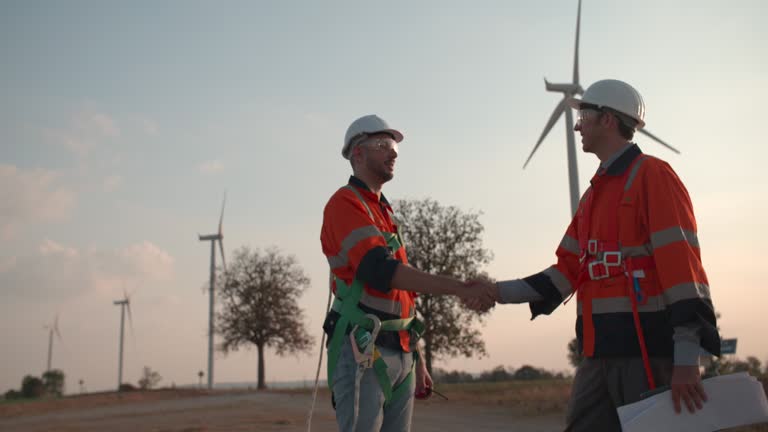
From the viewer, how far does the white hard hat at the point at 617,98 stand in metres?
4.58

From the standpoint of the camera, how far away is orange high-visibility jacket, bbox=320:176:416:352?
15.2 feet

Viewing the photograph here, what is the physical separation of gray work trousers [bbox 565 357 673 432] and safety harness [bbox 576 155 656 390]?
0.06m

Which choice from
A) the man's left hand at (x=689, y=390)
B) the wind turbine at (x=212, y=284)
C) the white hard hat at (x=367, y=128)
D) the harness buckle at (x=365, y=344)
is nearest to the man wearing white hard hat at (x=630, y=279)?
the man's left hand at (x=689, y=390)

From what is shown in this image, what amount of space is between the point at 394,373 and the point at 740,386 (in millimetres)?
1943

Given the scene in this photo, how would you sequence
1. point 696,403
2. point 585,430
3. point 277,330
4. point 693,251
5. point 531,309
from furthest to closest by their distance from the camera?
point 277,330, point 531,309, point 585,430, point 693,251, point 696,403

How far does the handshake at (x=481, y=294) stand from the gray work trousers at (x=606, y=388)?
3.24 feet

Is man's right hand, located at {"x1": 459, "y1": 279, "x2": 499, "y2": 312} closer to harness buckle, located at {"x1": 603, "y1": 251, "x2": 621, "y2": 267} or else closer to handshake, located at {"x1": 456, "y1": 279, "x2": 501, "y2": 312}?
handshake, located at {"x1": 456, "y1": 279, "x2": 501, "y2": 312}

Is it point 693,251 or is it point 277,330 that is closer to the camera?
point 693,251

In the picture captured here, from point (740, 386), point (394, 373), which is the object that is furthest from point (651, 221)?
point (394, 373)

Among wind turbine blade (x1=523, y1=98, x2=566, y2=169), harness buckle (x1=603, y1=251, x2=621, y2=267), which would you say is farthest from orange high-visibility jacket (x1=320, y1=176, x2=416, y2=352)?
wind turbine blade (x1=523, y1=98, x2=566, y2=169)

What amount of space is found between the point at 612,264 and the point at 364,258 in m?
1.43

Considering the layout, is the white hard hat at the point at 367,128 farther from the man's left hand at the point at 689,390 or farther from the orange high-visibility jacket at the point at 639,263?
the man's left hand at the point at 689,390

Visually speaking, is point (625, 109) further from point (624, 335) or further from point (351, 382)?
point (351, 382)

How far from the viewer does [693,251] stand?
13.1 ft
